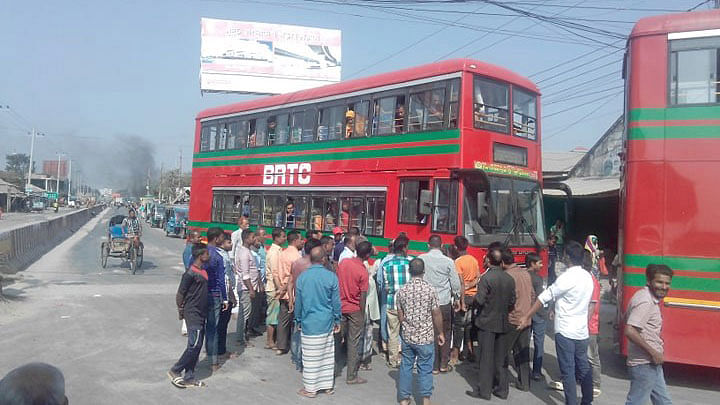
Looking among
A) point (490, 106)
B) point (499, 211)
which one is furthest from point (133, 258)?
point (490, 106)

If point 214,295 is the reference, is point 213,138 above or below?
above

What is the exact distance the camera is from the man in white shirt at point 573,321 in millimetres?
5465

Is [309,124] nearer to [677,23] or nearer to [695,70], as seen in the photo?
[677,23]

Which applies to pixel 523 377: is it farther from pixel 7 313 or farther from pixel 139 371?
pixel 7 313

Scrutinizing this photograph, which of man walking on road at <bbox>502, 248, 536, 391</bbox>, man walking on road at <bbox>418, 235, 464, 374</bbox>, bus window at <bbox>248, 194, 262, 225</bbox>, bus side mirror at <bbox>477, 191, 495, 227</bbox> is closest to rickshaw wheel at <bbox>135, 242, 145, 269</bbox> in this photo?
bus window at <bbox>248, 194, 262, 225</bbox>

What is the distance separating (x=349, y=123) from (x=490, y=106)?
3.25 meters

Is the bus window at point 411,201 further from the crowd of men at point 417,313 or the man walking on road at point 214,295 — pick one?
the man walking on road at point 214,295

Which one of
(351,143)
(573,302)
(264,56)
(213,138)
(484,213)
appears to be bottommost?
(573,302)

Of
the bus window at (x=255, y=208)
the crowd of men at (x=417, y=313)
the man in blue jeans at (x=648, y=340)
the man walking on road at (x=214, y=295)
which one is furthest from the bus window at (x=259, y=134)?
the man in blue jeans at (x=648, y=340)

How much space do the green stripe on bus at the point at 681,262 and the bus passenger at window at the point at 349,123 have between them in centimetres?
649

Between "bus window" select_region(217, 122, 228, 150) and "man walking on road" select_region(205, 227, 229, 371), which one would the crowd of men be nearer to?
"man walking on road" select_region(205, 227, 229, 371)

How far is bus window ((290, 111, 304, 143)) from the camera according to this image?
13359 mm

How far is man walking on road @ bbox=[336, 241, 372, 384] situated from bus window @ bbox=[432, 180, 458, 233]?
3.22 m

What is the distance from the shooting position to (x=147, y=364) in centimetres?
702
